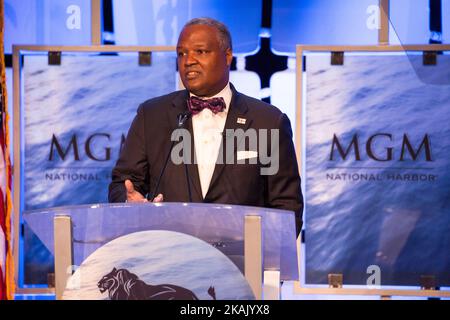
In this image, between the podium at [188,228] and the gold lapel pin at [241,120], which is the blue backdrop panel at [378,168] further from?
the podium at [188,228]

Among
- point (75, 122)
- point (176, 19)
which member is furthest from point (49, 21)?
point (176, 19)

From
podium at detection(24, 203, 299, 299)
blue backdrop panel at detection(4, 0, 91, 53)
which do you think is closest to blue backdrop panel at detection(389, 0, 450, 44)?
blue backdrop panel at detection(4, 0, 91, 53)

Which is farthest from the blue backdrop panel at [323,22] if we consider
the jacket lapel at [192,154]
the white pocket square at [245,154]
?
the white pocket square at [245,154]

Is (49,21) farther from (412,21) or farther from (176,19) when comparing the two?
(412,21)

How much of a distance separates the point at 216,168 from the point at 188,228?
1.09m

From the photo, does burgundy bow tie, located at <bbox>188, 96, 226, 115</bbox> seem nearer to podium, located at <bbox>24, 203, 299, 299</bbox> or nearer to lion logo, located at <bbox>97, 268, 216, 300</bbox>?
podium, located at <bbox>24, 203, 299, 299</bbox>

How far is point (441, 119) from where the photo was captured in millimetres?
4574

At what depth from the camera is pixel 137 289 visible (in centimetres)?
219

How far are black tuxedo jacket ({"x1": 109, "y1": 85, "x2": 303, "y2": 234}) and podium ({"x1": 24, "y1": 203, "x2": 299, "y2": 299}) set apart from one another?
89 centimetres

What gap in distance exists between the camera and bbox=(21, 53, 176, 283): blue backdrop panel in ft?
15.2
